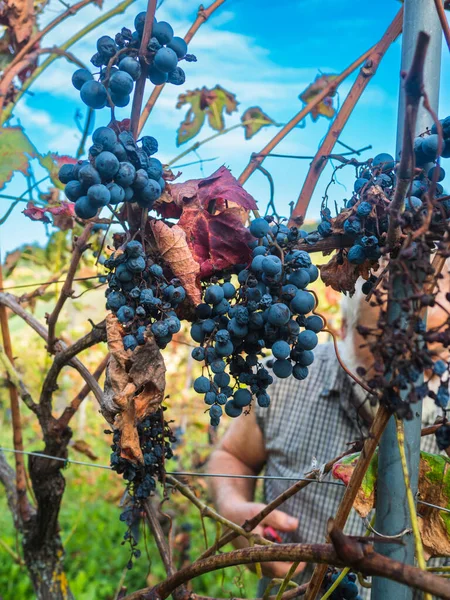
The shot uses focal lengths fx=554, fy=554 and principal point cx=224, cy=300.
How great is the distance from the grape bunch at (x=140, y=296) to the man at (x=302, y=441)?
1325 mm

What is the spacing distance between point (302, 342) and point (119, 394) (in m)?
0.21

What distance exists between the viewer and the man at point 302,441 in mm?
1916

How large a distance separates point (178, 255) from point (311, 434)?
1.68 metres

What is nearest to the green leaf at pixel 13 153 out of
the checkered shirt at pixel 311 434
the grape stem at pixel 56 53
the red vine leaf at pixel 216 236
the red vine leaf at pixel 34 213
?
the grape stem at pixel 56 53

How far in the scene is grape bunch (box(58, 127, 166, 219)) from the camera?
562mm

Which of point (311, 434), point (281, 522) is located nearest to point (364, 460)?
point (281, 522)

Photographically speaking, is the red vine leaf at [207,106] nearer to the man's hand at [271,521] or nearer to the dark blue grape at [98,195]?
the dark blue grape at [98,195]

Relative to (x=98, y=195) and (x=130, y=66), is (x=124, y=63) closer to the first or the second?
(x=130, y=66)

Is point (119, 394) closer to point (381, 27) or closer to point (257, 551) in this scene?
point (257, 551)

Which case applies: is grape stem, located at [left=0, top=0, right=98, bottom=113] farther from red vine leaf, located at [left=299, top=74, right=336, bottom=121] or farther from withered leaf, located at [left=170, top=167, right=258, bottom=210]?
withered leaf, located at [left=170, top=167, right=258, bottom=210]

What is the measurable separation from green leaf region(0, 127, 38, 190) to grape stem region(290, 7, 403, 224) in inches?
23.9

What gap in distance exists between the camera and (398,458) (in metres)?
0.56

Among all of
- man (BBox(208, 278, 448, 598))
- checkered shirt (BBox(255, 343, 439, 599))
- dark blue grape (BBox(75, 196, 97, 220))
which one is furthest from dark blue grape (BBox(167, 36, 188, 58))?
checkered shirt (BBox(255, 343, 439, 599))

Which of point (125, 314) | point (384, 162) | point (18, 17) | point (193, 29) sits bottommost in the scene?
point (125, 314)
